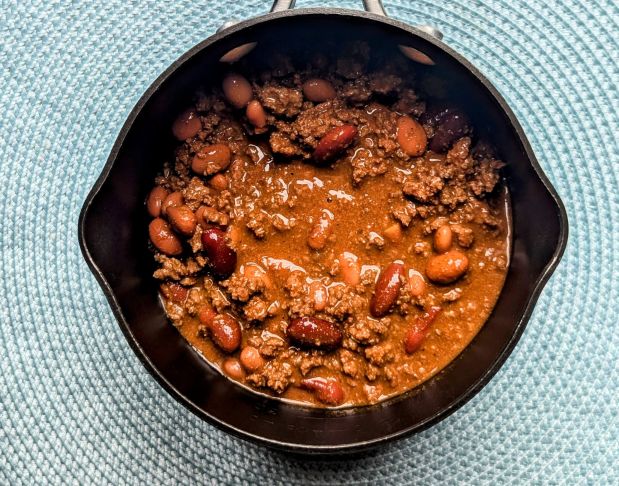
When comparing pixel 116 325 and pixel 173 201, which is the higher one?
pixel 173 201

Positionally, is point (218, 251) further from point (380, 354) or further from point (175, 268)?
point (380, 354)

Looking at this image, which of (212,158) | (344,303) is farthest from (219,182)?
(344,303)

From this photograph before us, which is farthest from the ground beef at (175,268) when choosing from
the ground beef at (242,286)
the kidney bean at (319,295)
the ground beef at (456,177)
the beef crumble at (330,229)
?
the ground beef at (456,177)

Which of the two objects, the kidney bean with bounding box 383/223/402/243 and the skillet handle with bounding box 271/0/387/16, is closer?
the skillet handle with bounding box 271/0/387/16

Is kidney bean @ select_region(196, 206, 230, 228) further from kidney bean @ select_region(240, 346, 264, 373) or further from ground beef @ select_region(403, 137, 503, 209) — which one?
ground beef @ select_region(403, 137, 503, 209)

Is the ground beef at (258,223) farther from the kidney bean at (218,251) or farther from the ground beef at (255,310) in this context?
the ground beef at (255,310)

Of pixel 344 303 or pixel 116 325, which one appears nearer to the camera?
pixel 344 303

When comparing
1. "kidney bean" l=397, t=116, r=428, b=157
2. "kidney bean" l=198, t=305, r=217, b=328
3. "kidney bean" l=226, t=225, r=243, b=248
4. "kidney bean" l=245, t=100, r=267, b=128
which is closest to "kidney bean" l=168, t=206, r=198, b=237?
"kidney bean" l=226, t=225, r=243, b=248
